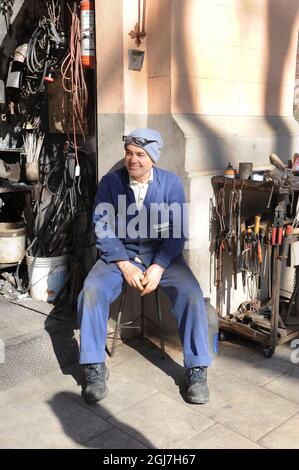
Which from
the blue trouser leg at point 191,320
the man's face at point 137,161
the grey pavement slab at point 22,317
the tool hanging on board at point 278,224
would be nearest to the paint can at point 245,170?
the tool hanging on board at point 278,224

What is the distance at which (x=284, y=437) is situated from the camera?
97.8 inches

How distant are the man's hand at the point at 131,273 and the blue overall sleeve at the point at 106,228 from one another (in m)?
0.04

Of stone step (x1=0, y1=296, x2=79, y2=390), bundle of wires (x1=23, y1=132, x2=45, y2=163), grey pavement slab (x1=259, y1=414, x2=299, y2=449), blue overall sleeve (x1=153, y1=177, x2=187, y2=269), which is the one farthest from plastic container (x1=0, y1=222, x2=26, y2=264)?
grey pavement slab (x1=259, y1=414, x2=299, y2=449)

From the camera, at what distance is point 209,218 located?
3.45m

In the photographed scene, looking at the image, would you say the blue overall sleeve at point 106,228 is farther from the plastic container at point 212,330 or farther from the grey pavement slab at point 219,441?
the grey pavement slab at point 219,441

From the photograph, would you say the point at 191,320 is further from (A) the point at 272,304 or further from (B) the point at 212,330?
(A) the point at 272,304

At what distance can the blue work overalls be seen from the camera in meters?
2.86

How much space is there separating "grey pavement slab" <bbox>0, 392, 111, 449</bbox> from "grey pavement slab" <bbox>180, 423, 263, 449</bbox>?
463 mm

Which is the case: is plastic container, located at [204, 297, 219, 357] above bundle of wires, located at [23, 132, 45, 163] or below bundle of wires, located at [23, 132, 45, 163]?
below

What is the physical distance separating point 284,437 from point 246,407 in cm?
31

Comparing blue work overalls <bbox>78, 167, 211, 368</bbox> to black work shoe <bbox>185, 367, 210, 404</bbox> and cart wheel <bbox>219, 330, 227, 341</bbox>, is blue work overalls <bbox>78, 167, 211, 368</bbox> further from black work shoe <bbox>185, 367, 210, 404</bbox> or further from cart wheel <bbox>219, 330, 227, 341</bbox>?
cart wheel <bbox>219, 330, 227, 341</bbox>

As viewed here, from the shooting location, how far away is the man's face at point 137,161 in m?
3.02

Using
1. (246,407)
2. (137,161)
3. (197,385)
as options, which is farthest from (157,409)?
(137,161)
